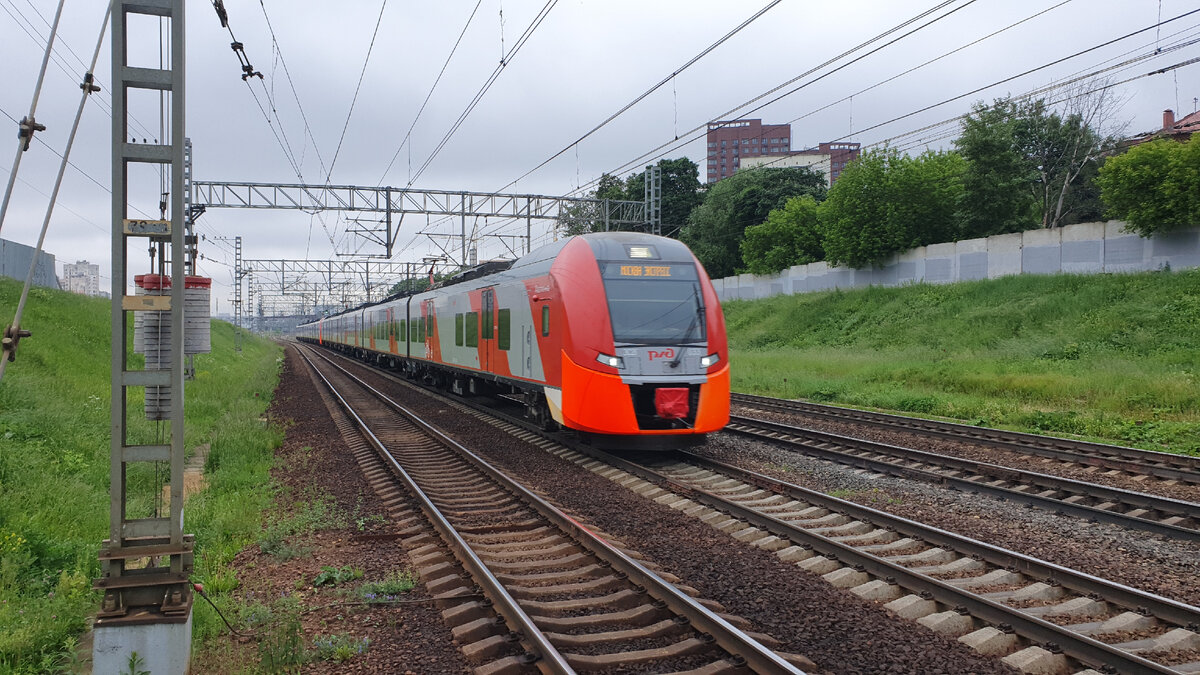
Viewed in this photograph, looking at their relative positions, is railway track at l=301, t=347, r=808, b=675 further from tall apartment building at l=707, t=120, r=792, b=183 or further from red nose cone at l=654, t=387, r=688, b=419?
tall apartment building at l=707, t=120, r=792, b=183

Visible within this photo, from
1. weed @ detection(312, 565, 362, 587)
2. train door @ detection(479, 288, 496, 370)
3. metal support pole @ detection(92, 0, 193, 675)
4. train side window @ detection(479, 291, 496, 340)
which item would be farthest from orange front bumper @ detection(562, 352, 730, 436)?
metal support pole @ detection(92, 0, 193, 675)

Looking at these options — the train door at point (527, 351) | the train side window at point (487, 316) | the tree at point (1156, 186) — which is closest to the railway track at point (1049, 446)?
the train door at point (527, 351)

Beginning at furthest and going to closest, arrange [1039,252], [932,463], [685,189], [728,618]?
[685,189] → [1039,252] → [932,463] → [728,618]

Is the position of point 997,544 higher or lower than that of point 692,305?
lower

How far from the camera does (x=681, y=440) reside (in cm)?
1073

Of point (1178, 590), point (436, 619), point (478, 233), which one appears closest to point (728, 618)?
point (436, 619)

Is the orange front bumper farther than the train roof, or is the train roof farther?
the train roof

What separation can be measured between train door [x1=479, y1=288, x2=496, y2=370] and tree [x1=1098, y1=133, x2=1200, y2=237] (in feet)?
68.4

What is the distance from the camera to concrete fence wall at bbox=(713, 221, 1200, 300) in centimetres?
2445

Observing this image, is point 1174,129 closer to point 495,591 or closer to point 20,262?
point 495,591

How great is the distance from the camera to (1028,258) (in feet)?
94.0

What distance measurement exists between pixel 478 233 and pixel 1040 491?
2972cm

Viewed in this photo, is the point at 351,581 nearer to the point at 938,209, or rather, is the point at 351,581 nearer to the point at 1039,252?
the point at 1039,252

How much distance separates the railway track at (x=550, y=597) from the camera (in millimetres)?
4387
